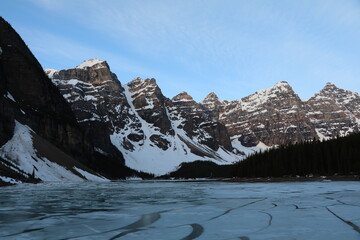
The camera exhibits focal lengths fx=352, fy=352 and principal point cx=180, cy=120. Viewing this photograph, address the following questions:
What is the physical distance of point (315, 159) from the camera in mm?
93312

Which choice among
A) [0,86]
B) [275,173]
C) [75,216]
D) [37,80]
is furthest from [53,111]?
[75,216]

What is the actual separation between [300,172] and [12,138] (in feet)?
259

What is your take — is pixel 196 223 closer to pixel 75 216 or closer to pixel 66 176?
pixel 75 216

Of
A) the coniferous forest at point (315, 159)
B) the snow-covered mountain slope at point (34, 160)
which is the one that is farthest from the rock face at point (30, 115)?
the coniferous forest at point (315, 159)

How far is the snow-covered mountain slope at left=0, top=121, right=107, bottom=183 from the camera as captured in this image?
271 feet

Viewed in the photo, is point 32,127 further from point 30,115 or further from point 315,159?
point 315,159

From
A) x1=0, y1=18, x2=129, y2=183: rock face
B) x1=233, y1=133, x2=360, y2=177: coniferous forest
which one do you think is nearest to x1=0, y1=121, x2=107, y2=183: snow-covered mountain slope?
x1=0, y1=18, x2=129, y2=183: rock face

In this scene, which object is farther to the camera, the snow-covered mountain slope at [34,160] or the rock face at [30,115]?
the rock face at [30,115]

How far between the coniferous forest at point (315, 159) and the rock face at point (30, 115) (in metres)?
59.3

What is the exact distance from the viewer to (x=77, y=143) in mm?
165125

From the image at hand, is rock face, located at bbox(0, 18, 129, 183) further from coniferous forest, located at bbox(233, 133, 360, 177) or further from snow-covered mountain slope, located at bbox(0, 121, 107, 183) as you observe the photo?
coniferous forest, located at bbox(233, 133, 360, 177)

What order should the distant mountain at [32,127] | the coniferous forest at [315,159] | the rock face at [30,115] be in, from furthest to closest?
1. the rock face at [30,115]
2. the distant mountain at [32,127]
3. the coniferous forest at [315,159]

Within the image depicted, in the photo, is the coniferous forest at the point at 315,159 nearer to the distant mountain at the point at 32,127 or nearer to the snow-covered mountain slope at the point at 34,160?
the snow-covered mountain slope at the point at 34,160

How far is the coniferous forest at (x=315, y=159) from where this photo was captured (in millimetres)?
82625
